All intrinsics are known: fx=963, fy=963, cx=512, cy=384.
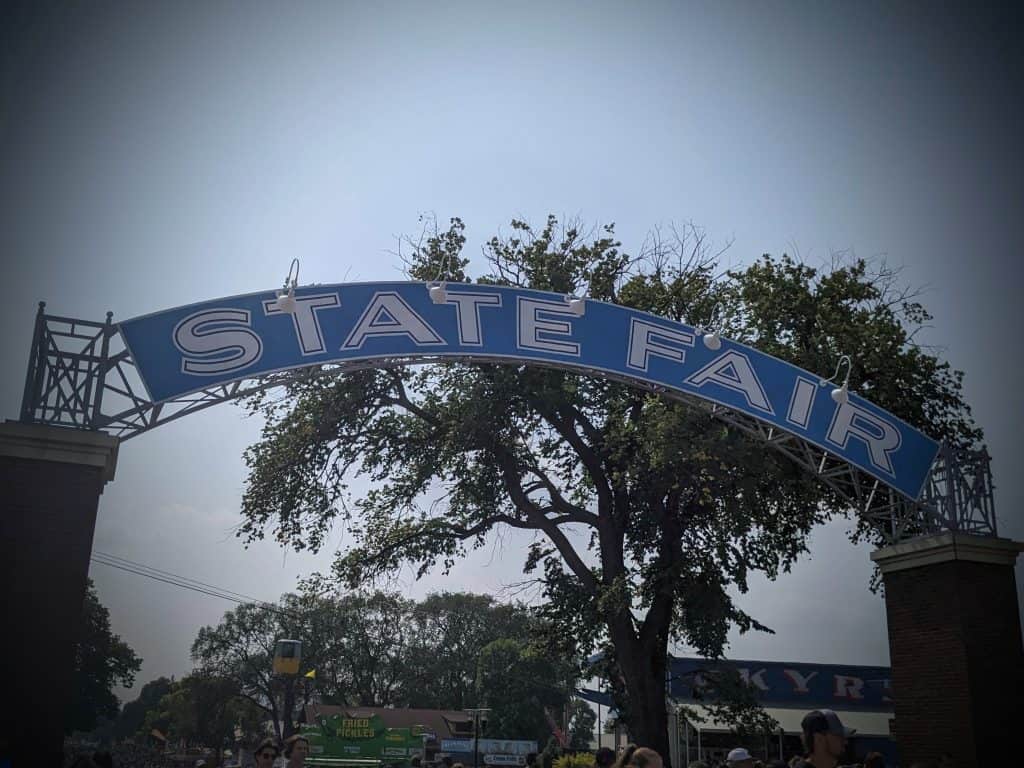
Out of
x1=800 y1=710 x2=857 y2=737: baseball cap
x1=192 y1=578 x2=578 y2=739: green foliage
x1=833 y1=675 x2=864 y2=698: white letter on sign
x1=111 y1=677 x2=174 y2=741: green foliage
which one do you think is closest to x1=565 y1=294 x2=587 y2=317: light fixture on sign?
x1=800 y1=710 x2=857 y2=737: baseball cap

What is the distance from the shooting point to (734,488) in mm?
17172

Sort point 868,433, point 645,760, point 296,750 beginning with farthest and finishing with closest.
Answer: point 868,433 < point 296,750 < point 645,760

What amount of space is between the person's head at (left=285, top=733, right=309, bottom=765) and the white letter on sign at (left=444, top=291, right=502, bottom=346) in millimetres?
6402

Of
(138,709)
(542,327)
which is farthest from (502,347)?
(138,709)

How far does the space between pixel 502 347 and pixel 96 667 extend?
6036 centimetres

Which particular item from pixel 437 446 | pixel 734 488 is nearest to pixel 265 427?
pixel 437 446

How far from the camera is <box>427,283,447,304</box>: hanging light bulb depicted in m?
12.7

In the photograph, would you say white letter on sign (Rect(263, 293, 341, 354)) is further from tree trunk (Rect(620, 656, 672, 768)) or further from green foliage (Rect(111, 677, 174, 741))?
green foliage (Rect(111, 677, 174, 741))

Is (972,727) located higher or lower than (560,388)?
lower

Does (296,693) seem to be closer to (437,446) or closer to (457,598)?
(457,598)

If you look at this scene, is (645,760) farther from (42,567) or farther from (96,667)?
(96,667)

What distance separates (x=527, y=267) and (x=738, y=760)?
13.1 metres

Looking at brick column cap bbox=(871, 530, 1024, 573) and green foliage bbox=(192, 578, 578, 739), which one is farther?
green foliage bbox=(192, 578, 578, 739)

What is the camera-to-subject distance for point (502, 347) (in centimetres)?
1302
